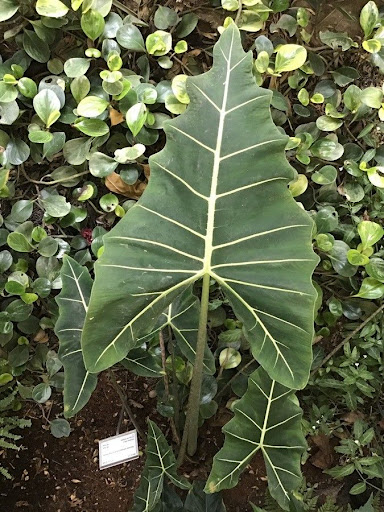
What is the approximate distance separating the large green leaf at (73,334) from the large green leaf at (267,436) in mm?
336

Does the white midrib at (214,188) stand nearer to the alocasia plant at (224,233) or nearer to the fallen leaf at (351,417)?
the alocasia plant at (224,233)

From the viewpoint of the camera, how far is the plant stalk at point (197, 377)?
1.14 metres

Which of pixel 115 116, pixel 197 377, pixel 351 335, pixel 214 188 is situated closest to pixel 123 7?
pixel 115 116

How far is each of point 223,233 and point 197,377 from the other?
388 mm

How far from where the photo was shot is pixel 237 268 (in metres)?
1.07

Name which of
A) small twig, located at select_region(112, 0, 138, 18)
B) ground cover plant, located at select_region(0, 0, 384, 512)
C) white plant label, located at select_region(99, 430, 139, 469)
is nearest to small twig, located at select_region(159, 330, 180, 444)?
ground cover plant, located at select_region(0, 0, 384, 512)

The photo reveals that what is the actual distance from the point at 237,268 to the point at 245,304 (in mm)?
73

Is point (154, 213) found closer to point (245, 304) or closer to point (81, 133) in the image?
point (245, 304)

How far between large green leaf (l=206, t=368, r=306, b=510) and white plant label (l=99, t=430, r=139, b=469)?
38 cm

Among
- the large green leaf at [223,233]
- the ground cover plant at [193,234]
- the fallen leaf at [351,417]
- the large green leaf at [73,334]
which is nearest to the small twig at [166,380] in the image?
the ground cover plant at [193,234]

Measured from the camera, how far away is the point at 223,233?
3.49 feet

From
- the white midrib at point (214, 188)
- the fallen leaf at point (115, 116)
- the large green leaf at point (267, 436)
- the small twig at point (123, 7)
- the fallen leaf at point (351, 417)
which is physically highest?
the small twig at point (123, 7)

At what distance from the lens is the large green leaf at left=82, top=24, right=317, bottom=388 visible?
39.6 inches

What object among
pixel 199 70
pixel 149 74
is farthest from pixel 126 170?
pixel 199 70
